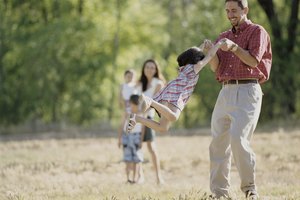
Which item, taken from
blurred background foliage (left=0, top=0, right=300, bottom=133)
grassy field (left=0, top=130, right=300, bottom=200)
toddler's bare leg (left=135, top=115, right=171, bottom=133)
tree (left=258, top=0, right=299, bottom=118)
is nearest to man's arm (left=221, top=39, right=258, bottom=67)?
toddler's bare leg (left=135, top=115, right=171, bottom=133)

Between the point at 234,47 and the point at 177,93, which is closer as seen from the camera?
the point at 234,47

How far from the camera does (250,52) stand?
640 cm

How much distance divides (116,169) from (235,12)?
21.2 ft

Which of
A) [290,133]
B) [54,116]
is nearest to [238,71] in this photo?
[290,133]

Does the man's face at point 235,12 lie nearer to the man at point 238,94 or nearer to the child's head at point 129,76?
the man at point 238,94

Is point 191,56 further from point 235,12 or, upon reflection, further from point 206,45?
point 235,12

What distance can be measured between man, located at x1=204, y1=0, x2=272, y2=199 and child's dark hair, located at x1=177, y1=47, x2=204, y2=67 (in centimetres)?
18

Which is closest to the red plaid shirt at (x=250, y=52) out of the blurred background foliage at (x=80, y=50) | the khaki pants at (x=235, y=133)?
the khaki pants at (x=235, y=133)

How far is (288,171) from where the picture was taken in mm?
11195

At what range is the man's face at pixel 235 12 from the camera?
6527mm

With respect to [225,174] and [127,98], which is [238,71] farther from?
[127,98]

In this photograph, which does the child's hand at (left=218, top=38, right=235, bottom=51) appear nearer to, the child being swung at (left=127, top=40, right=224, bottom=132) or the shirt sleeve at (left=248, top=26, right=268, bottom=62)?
the shirt sleeve at (left=248, top=26, right=268, bottom=62)

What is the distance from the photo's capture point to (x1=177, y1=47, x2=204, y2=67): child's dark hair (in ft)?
22.5

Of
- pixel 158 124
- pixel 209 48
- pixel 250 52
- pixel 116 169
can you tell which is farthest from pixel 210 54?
pixel 116 169
